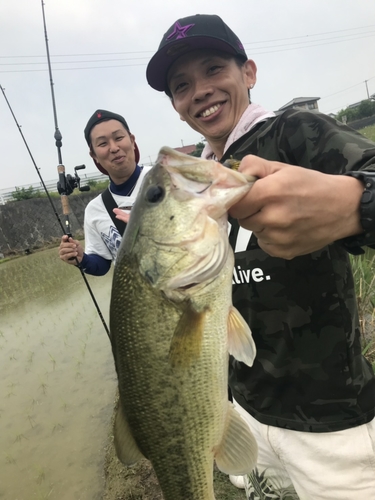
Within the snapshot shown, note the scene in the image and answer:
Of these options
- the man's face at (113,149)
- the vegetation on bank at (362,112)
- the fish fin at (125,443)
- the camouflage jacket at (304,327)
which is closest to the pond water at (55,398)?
the fish fin at (125,443)

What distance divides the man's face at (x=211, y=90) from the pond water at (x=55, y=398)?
11.1 ft

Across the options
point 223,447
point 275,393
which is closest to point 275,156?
point 275,393

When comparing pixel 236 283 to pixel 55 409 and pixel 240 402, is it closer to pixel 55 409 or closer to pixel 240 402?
pixel 240 402

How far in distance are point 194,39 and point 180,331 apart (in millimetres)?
1487

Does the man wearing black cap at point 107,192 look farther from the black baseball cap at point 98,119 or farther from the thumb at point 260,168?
the thumb at point 260,168

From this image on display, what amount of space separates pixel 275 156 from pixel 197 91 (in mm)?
631

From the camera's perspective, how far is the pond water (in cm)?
374

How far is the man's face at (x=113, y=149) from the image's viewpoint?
3908mm

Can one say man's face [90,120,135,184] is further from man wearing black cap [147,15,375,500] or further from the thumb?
the thumb

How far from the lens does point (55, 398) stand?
516cm

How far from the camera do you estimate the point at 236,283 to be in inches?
71.3

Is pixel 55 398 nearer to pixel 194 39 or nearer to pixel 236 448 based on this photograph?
pixel 236 448

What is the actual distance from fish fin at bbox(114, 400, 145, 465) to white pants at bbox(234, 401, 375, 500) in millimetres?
661

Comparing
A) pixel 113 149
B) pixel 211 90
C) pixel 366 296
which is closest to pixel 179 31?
pixel 211 90
